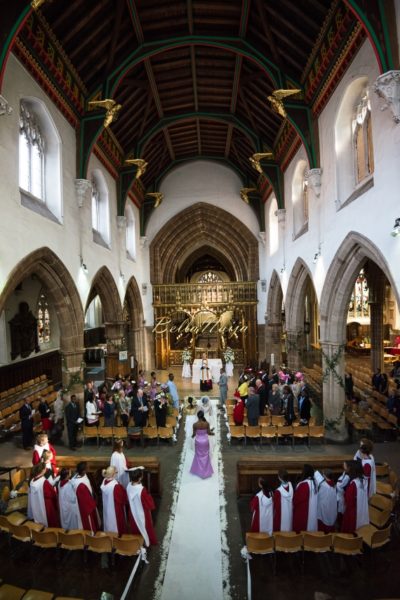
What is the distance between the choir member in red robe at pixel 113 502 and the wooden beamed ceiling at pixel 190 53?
10.3 metres

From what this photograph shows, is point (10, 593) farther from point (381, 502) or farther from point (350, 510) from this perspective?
point (381, 502)

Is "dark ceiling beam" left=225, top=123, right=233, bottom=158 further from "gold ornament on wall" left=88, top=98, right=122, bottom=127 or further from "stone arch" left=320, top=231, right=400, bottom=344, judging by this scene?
"stone arch" left=320, top=231, right=400, bottom=344

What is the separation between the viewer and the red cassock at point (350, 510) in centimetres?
558

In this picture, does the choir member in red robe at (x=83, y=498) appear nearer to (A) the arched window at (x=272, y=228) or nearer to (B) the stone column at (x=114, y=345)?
(B) the stone column at (x=114, y=345)

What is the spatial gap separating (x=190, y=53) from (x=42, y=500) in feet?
46.6

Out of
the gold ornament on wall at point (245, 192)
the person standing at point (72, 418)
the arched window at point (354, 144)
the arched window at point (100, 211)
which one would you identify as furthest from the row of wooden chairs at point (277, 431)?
the gold ornament on wall at point (245, 192)

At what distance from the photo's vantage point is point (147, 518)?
5.89 metres

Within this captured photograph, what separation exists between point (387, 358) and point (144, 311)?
48.4 feet

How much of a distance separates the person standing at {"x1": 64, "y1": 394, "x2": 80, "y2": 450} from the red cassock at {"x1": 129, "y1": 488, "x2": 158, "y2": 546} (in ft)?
15.2

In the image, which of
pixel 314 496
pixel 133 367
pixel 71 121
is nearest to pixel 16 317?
pixel 133 367

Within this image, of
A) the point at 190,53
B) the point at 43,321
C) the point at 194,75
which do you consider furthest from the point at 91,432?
the point at 194,75

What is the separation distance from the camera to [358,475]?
5.63m

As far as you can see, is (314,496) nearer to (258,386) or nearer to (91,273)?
(258,386)

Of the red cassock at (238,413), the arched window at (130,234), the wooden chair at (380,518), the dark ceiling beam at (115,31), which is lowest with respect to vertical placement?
the wooden chair at (380,518)
